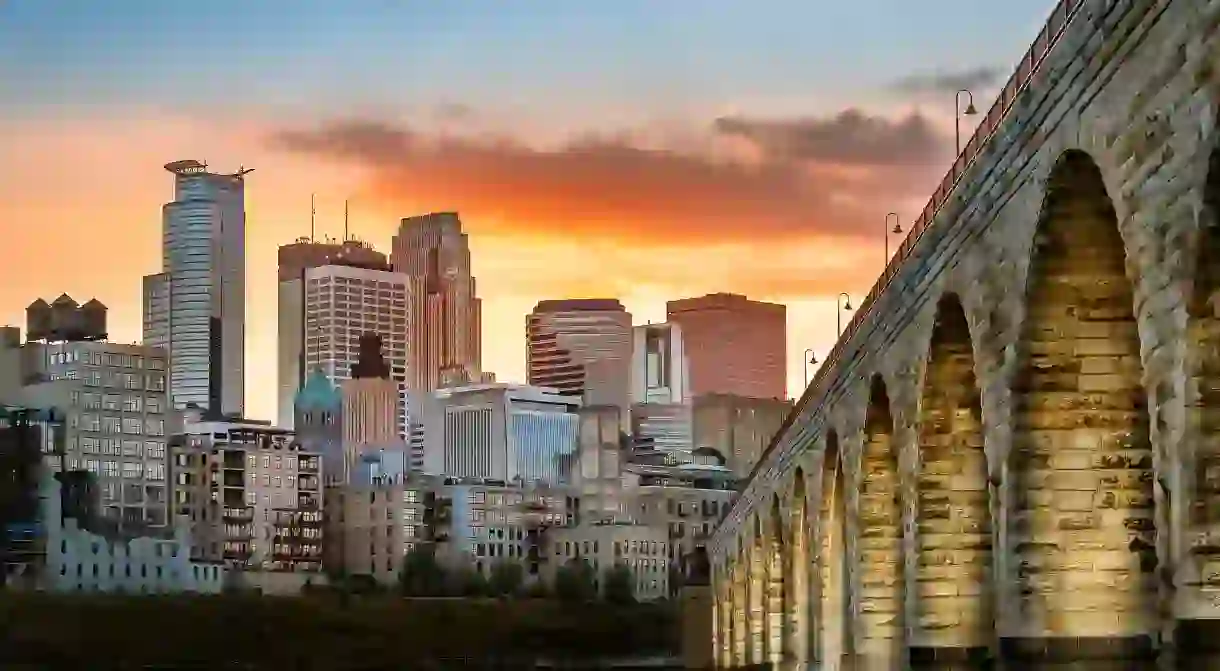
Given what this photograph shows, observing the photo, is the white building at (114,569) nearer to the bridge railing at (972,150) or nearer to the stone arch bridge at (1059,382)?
the bridge railing at (972,150)

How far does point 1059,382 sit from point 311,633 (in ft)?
424

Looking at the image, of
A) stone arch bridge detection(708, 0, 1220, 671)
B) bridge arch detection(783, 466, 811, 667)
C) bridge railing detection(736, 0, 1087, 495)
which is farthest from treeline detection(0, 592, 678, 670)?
stone arch bridge detection(708, 0, 1220, 671)

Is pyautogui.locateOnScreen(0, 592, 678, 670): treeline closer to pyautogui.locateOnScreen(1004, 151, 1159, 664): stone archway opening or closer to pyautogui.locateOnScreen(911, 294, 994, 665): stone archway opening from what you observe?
pyautogui.locateOnScreen(911, 294, 994, 665): stone archway opening

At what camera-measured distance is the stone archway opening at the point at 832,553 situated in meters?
59.2

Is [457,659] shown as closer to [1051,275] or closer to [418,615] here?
[418,615]

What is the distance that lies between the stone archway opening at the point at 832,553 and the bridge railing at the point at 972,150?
2095 mm

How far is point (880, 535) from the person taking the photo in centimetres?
5131

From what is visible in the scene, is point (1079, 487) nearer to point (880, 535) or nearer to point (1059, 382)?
point (1059, 382)

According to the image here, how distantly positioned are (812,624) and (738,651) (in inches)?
1193

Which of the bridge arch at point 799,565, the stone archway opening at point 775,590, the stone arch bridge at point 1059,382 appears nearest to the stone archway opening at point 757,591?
the stone archway opening at point 775,590

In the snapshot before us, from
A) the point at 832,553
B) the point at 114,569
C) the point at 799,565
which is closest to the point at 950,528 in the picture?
the point at 832,553

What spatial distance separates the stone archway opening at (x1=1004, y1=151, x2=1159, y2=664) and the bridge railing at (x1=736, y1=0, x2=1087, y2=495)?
3.07 m

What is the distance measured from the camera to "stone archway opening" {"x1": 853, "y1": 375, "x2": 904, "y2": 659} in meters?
50.9

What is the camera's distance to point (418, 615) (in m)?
172
